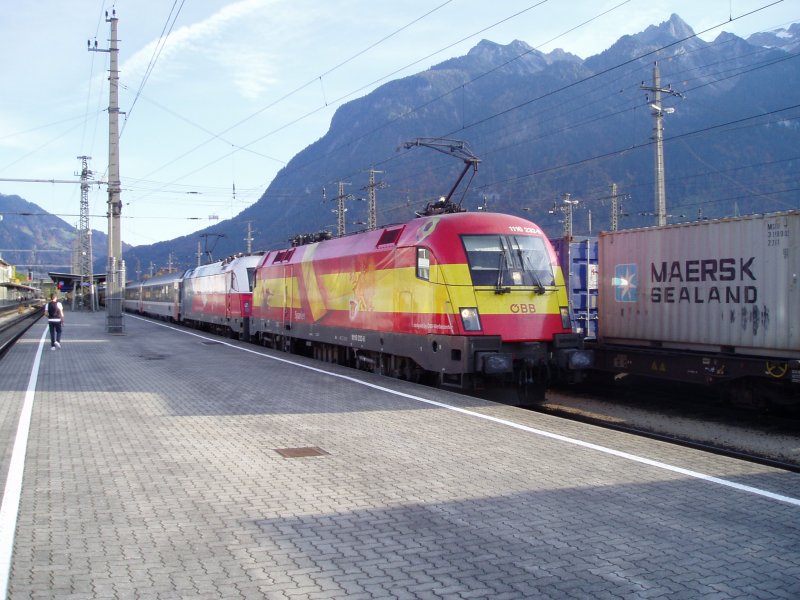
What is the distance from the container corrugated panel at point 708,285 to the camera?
1127 centimetres

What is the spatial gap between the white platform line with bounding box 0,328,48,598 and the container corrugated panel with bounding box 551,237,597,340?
10830mm

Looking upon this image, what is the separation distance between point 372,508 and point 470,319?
635 centimetres

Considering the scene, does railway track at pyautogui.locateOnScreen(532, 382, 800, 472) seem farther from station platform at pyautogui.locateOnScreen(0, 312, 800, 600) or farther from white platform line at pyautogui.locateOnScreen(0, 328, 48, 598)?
white platform line at pyautogui.locateOnScreen(0, 328, 48, 598)

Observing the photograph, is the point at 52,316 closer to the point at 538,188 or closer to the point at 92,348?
the point at 92,348

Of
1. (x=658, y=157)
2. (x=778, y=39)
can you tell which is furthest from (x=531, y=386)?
(x=778, y=39)

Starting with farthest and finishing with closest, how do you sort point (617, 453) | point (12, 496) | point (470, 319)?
1. point (470, 319)
2. point (617, 453)
3. point (12, 496)

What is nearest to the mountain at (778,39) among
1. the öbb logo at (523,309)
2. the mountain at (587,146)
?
the mountain at (587,146)

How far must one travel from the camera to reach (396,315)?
1401 cm

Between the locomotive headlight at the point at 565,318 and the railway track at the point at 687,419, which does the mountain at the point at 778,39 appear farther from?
the locomotive headlight at the point at 565,318

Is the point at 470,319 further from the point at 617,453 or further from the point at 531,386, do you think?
the point at 617,453

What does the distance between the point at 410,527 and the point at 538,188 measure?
95747 millimetres

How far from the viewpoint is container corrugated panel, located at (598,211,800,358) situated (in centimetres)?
1127

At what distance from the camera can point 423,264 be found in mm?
13023

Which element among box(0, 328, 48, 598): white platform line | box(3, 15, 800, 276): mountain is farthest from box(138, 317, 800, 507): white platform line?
box(3, 15, 800, 276): mountain
